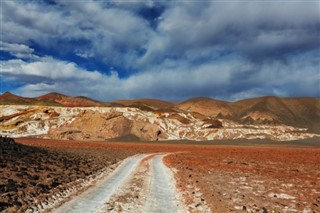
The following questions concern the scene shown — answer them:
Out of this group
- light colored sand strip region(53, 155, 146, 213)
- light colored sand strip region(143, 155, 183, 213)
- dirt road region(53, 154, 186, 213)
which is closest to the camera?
light colored sand strip region(53, 155, 146, 213)

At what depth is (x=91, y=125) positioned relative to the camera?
514 ft

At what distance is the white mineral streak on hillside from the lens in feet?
488

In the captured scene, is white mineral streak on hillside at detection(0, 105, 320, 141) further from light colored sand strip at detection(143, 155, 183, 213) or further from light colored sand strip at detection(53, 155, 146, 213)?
light colored sand strip at detection(53, 155, 146, 213)

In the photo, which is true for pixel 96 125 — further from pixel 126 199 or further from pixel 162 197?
pixel 126 199

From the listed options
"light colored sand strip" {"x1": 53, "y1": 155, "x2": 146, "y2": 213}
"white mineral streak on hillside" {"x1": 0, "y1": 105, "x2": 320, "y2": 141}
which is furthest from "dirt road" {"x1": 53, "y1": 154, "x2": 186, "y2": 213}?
"white mineral streak on hillside" {"x1": 0, "y1": 105, "x2": 320, "y2": 141}

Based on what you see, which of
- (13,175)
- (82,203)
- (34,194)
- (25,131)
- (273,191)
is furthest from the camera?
(25,131)

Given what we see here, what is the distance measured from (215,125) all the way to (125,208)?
174m

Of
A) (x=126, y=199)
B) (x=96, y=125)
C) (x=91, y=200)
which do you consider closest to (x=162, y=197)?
(x=126, y=199)

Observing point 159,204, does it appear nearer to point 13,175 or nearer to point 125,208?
point 125,208

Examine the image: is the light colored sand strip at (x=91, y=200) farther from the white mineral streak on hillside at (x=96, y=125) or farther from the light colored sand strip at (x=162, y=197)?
the white mineral streak on hillside at (x=96, y=125)

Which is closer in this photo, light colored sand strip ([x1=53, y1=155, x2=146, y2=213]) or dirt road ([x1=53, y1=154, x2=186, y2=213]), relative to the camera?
light colored sand strip ([x1=53, y1=155, x2=146, y2=213])

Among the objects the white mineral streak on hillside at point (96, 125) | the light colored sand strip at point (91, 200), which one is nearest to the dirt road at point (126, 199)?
the light colored sand strip at point (91, 200)

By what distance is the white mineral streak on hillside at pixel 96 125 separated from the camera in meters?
149

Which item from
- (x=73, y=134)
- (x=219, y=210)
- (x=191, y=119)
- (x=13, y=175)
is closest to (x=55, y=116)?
(x=73, y=134)
